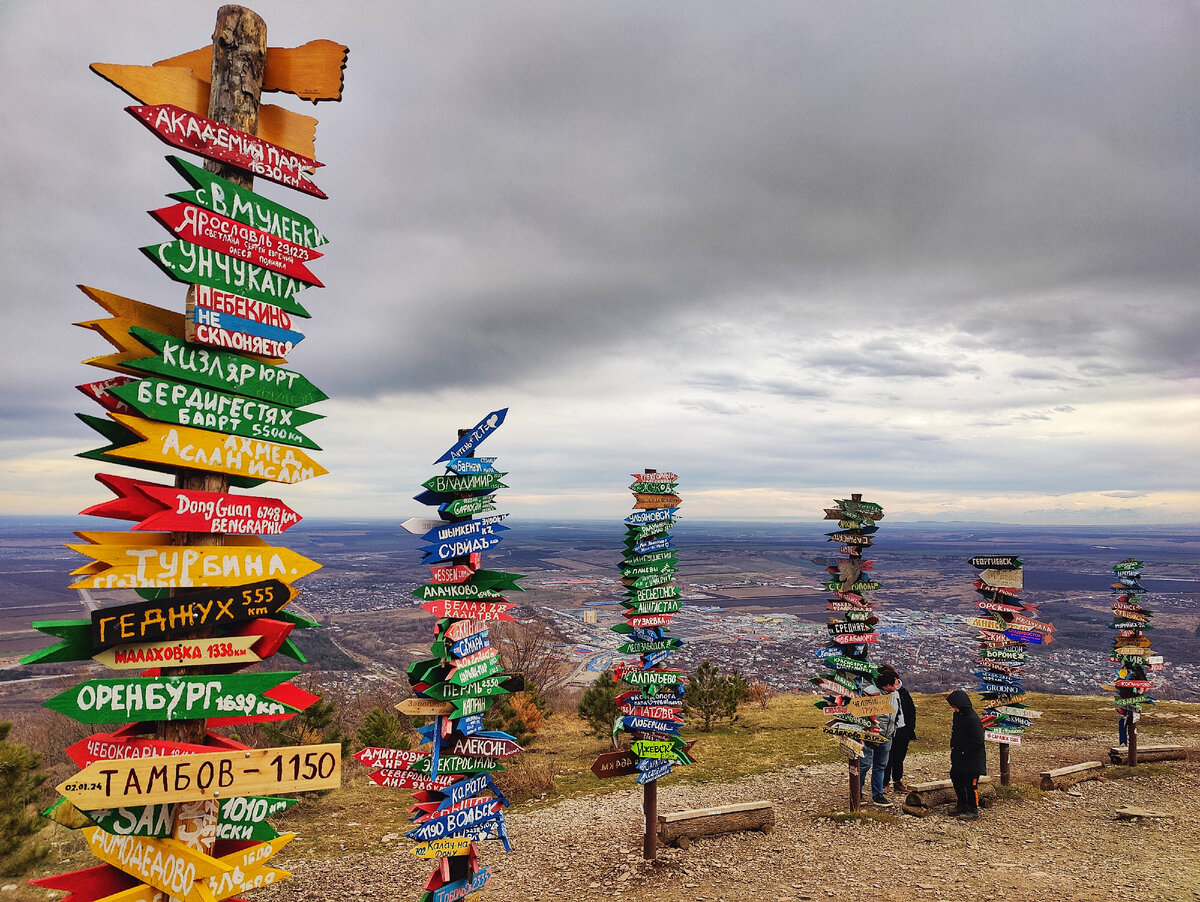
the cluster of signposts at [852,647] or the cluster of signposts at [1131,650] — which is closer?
the cluster of signposts at [852,647]

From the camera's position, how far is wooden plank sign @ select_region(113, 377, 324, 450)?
159 inches

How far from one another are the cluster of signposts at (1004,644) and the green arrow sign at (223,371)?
42.2 feet

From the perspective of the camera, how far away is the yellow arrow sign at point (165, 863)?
3975mm

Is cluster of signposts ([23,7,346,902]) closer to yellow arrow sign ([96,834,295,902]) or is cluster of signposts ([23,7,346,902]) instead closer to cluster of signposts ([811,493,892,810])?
yellow arrow sign ([96,834,295,902])

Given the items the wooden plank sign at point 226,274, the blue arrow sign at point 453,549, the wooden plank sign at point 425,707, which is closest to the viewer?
the wooden plank sign at point 226,274

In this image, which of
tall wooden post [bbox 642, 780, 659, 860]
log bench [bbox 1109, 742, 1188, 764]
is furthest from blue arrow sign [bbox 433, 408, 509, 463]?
log bench [bbox 1109, 742, 1188, 764]

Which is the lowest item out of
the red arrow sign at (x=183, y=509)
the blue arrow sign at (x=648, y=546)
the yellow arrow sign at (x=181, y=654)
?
the yellow arrow sign at (x=181, y=654)

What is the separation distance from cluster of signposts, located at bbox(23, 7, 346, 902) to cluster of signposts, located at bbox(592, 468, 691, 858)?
251 inches

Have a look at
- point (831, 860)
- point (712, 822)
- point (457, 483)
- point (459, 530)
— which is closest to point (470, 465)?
point (457, 483)

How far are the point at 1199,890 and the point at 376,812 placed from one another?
43.6 ft

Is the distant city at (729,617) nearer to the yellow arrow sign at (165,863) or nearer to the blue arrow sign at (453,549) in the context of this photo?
the blue arrow sign at (453,549)

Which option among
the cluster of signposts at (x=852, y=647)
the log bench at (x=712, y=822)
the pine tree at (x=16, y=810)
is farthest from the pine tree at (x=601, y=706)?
the pine tree at (x=16, y=810)

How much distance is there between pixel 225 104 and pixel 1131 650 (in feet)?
62.5

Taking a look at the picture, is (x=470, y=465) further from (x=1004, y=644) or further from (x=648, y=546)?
(x=1004, y=644)
